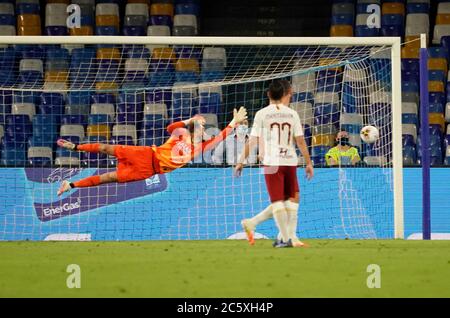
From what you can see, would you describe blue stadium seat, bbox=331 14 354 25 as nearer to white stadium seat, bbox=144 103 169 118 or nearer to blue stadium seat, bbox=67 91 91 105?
white stadium seat, bbox=144 103 169 118

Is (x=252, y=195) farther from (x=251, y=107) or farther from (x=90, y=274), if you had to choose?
(x=90, y=274)

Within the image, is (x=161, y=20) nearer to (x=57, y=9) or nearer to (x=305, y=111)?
(x=57, y=9)

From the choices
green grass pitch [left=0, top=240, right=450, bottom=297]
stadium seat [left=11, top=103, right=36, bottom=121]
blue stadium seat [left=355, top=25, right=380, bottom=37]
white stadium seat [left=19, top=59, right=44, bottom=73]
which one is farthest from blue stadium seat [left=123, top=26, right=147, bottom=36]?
green grass pitch [left=0, top=240, right=450, bottom=297]

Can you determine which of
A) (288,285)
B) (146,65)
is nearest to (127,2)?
(146,65)

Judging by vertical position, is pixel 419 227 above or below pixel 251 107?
below

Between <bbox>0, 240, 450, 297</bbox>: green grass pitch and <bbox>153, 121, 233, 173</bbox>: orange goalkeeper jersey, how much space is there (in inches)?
80.0

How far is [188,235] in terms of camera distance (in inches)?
635

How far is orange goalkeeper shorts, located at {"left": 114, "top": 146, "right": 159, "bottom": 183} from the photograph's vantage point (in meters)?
14.7

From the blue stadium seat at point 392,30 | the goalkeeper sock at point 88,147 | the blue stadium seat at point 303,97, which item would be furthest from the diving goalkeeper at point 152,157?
the blue stadium seat at point 392,30

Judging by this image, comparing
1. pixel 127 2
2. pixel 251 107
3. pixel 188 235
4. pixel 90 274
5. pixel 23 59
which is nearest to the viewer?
pixel 90 274

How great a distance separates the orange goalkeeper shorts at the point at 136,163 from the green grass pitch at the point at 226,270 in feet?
6.29

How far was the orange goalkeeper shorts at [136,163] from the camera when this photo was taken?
14.7 meters

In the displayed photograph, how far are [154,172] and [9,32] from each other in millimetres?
7332

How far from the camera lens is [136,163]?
14.7 metres
